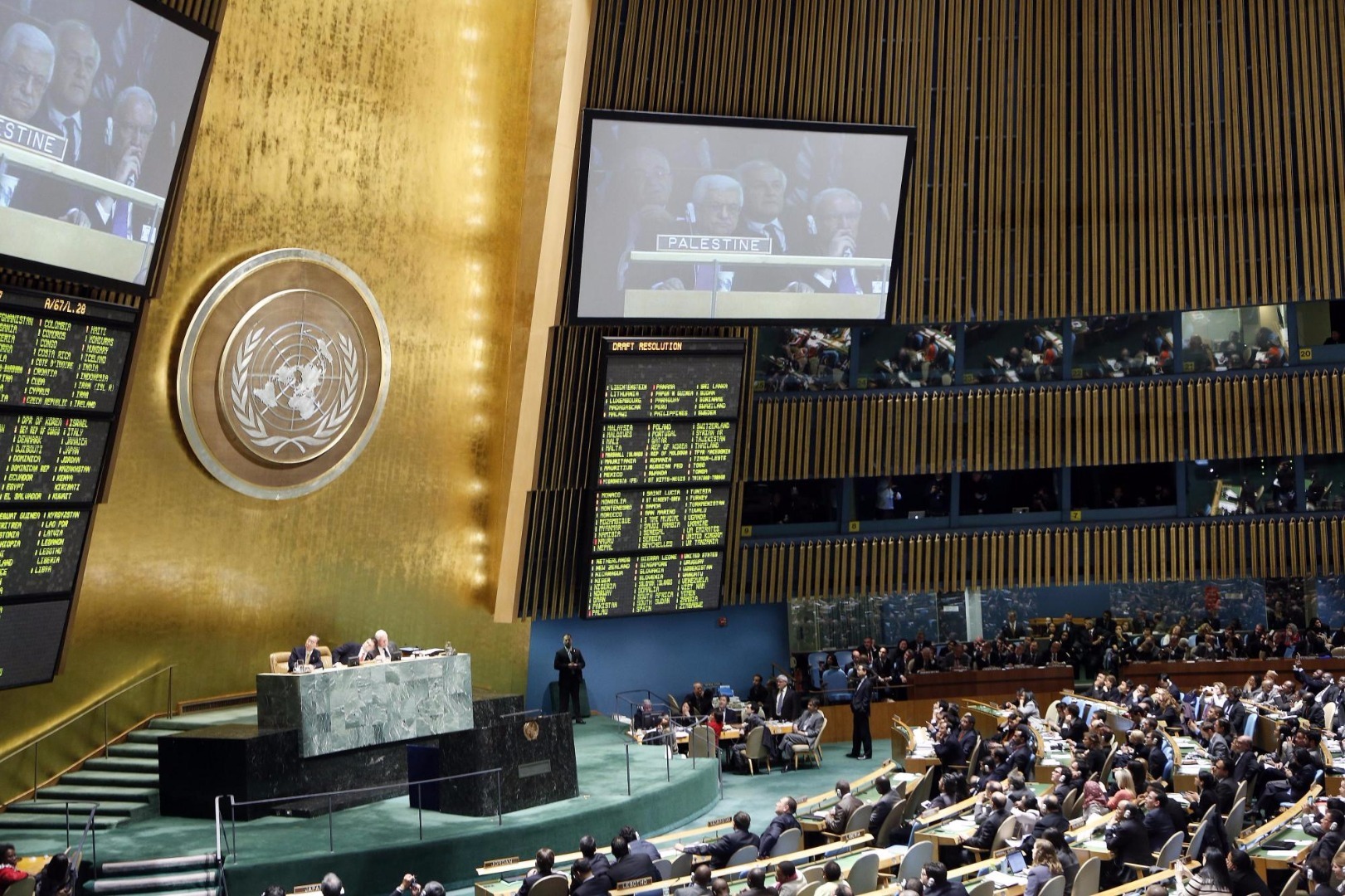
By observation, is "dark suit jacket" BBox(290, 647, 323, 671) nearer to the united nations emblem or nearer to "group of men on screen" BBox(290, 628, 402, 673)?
"group of men on screen" BBox(290, 628, 402, 673)

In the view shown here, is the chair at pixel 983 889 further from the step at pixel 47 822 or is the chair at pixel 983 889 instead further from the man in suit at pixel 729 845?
the step at pixel 47 822

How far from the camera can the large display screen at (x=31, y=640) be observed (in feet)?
39.4

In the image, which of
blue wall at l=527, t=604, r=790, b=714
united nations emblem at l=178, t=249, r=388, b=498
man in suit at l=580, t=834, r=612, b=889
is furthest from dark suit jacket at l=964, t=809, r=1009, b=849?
blue wall at l=527, t=604, r=790, b=714

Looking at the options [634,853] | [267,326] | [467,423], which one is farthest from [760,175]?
[634,853]

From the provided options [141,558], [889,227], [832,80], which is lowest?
[141,558]

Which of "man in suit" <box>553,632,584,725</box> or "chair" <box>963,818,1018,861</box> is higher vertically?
"man in suit" <box>553,632,584,725</box>

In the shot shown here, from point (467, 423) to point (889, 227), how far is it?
5.74m

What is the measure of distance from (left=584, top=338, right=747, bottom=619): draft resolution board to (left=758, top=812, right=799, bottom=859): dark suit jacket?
19.0 ft

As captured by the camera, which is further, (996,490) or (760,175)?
(996,490)

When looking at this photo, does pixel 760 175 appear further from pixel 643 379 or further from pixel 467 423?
pixel 467 423

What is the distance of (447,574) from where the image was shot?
59.2ft

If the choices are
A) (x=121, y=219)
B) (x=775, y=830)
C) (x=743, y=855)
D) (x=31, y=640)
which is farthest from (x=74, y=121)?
(x=775, y=830)

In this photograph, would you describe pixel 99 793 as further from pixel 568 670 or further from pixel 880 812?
pixel 880 812

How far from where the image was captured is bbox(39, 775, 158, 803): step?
1356cm
